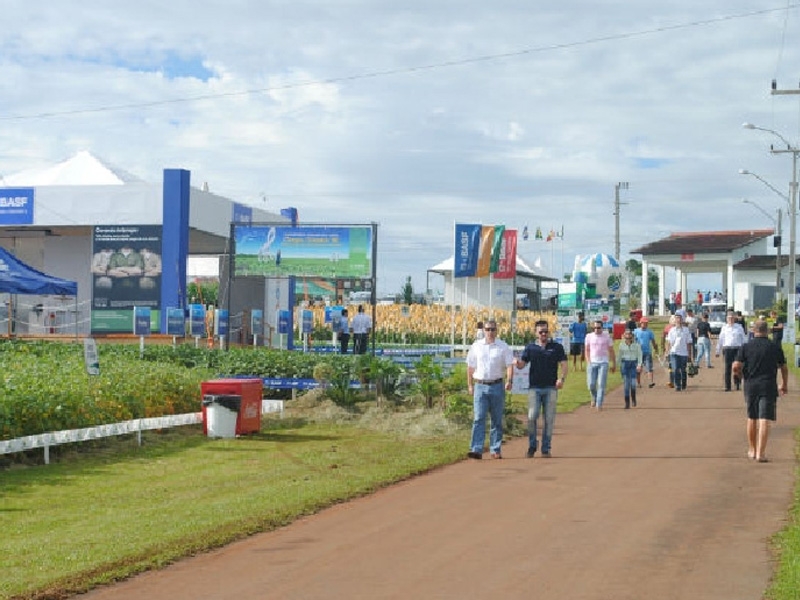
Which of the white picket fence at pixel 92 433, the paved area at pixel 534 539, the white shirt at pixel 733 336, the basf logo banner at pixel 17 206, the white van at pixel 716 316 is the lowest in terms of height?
the paved area at pixel 534 539

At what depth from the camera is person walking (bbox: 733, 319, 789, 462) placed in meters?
14.9

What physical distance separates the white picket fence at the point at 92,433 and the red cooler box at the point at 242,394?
516 millimetres

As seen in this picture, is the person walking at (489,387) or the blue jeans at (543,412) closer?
the person walking at (489,387)

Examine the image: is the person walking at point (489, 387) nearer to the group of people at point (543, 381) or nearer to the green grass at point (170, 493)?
the group of people at point (543, 381)

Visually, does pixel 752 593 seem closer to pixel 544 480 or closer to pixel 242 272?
pixel 544 480

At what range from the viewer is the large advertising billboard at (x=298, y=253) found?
105ft

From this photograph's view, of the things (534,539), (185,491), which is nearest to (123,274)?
(185,491)

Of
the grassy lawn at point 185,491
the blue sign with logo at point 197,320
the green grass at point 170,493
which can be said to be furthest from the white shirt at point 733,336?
the blue sign with logo at point 197,320

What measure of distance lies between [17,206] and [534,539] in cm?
3743

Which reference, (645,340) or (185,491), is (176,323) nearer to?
(645,340)

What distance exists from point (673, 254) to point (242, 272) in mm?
55900

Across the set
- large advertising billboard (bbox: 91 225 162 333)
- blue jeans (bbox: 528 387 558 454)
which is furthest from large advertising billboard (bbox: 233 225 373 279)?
blue jeans (bbox: 528 387 558 454)

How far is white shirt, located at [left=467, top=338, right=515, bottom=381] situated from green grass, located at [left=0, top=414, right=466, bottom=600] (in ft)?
4.06

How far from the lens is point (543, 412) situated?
16094 millimetres
